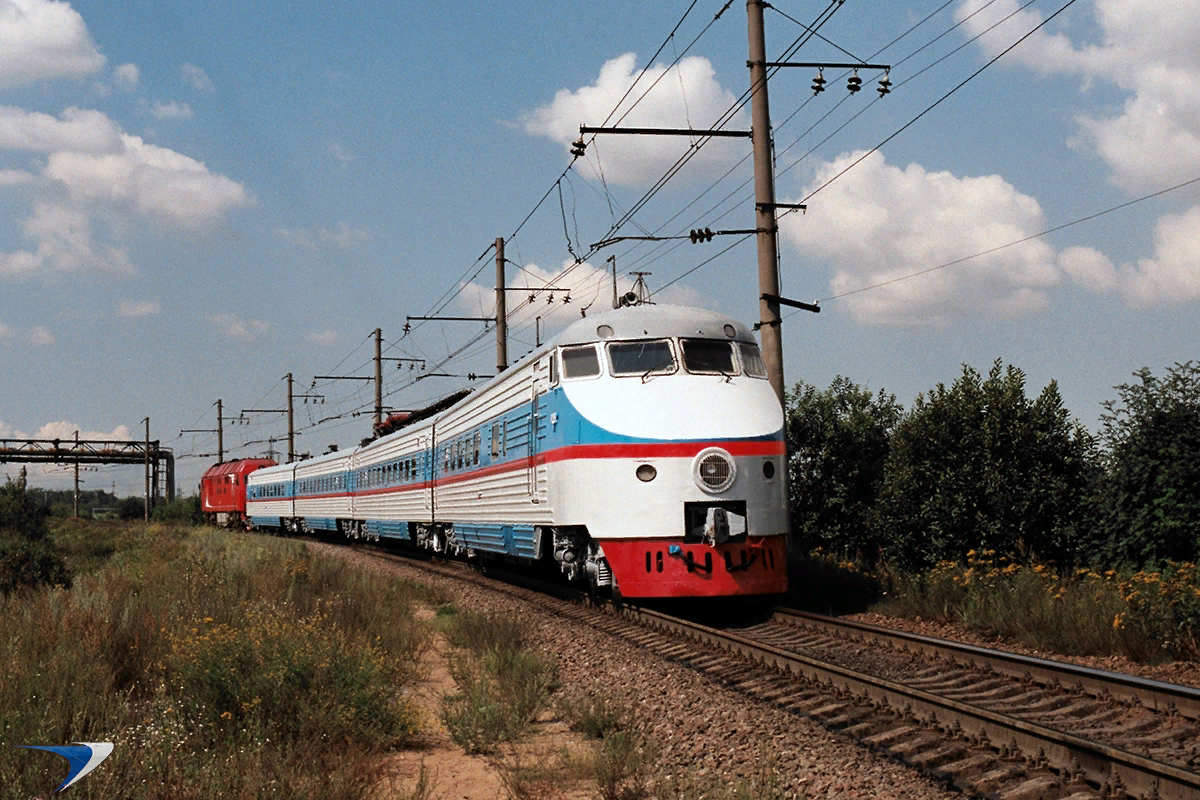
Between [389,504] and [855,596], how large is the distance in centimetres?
1754

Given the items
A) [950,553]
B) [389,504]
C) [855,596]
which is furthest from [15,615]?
[389,504]

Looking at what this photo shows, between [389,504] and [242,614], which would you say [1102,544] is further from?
[389,504]

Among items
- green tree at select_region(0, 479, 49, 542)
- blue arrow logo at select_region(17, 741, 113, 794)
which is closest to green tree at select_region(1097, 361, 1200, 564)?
blue arrow logo at select_region(17, 741, 113, 794)

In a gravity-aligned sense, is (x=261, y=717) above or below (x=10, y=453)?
below

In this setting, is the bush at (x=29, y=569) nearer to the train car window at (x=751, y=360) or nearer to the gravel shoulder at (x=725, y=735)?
the gravel shoulder at (x=725, y=735)

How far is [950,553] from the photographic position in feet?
48.9

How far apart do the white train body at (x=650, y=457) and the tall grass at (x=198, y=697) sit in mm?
2825

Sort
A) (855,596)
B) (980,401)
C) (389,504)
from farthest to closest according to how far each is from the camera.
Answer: (389,504) < (980,401) < (855,596)

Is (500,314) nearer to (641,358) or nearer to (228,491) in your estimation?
(641,358)

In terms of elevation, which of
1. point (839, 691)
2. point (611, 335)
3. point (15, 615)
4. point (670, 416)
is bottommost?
point (839, 691)

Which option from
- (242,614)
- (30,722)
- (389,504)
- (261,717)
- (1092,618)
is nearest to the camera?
(30,722)

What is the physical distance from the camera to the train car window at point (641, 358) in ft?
42.6

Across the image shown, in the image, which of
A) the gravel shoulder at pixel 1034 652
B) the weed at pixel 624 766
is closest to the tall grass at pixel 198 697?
the weed at pixel 624 766

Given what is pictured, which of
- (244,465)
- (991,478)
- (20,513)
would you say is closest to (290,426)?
(244,465)
